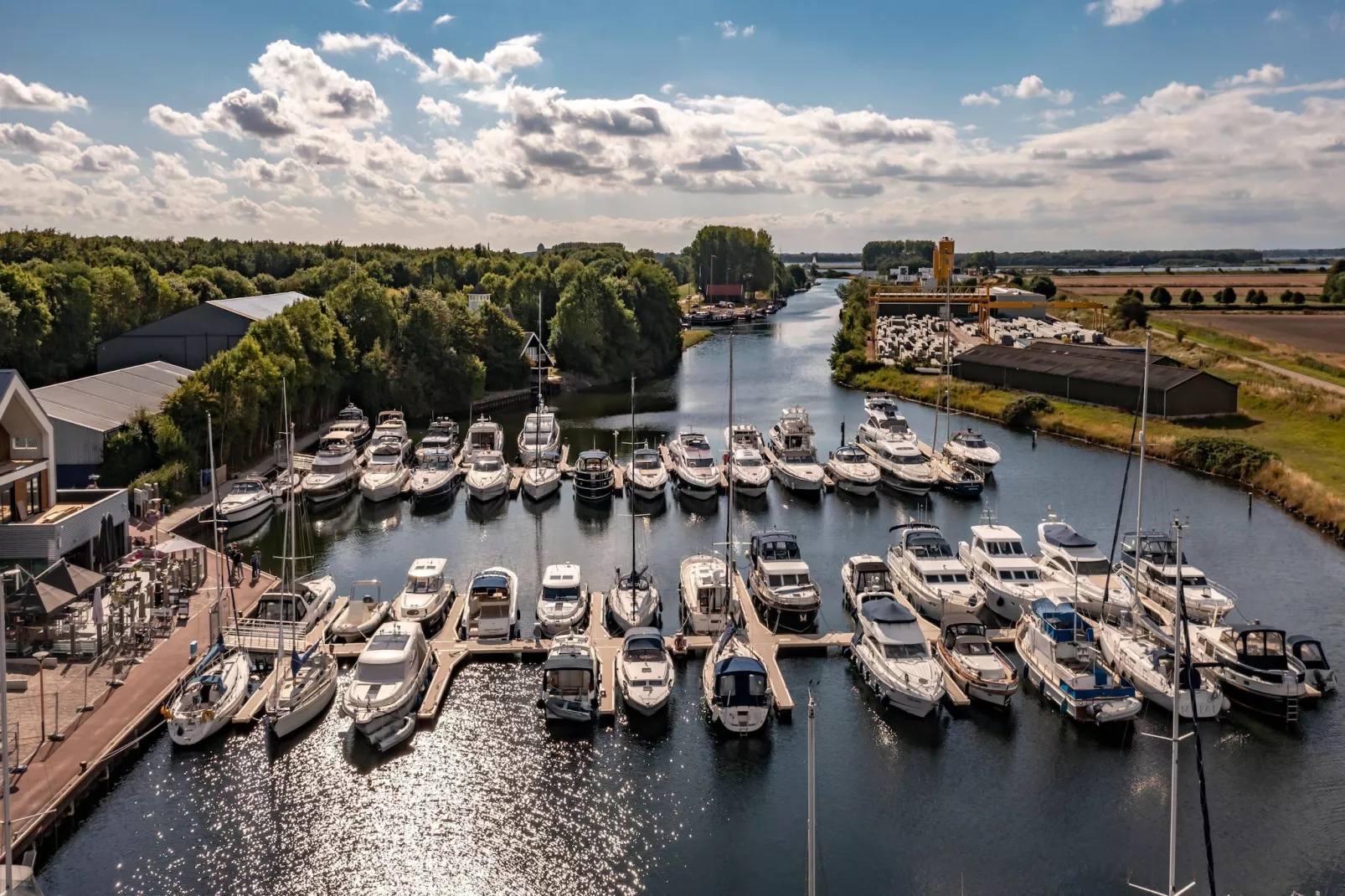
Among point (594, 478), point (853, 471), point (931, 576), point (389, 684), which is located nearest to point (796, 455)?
point (853, 471)

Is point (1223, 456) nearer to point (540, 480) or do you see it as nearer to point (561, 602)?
point (540, 480)

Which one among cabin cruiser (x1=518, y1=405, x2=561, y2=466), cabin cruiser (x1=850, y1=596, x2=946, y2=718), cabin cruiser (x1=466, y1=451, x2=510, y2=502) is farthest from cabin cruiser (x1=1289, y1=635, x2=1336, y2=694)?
cabin cruiser (x1=518, y1=405, x2=561, y2=466)

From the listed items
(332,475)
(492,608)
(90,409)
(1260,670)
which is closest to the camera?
(1260,670)

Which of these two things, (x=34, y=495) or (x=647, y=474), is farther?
(x=647, y=474)

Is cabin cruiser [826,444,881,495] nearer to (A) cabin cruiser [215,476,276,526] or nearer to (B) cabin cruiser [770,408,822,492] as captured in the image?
(B) cabin cruiser [770,408,822,492]

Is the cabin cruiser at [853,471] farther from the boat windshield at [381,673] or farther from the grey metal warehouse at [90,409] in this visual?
the grey metal warehouse at [90,409]

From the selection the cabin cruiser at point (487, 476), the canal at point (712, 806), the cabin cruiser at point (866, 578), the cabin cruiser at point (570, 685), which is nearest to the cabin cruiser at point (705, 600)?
the canal at point (712, 806)
